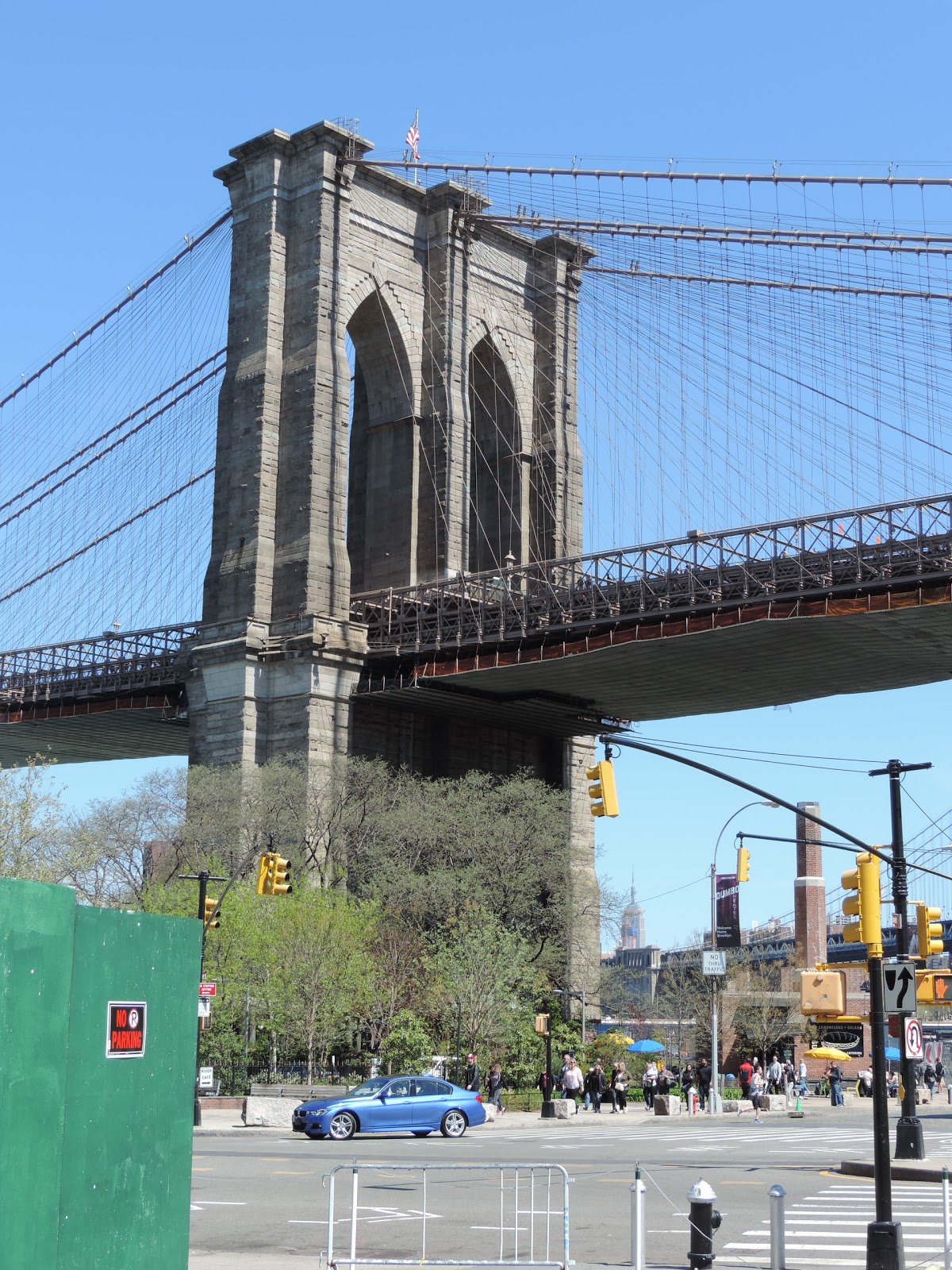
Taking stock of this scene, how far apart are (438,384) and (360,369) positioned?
4.63 m

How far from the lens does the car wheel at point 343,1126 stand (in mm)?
32688

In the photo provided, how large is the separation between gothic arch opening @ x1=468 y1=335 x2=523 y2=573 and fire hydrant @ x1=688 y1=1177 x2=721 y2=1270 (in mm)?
63952

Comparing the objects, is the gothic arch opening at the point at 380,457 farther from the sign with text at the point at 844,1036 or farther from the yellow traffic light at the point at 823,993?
the yellow traffic light at the point at 823,993

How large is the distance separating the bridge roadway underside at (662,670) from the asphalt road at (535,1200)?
24665mm

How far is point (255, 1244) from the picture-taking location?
1616 centimetres

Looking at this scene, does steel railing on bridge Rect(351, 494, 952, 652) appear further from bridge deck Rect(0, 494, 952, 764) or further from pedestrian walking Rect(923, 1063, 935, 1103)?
pedestrian walking Rect(923, 1063, 935, 1103)

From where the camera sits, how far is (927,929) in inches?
1091

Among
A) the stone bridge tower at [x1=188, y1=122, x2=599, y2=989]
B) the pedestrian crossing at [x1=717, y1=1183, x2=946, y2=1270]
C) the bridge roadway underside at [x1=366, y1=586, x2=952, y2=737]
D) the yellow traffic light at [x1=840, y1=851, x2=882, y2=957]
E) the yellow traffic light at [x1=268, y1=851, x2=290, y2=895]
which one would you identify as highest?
the stone bridge tower at [x1=188, y1=122, x2=599, y2=989]

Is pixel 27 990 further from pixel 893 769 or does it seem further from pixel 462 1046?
pixel 462 1046

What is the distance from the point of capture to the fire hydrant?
45.6 feet

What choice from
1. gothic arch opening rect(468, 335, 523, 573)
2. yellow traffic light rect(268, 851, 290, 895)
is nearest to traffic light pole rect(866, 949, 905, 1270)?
yellow traffic light rect(268, 851, 290, 895)

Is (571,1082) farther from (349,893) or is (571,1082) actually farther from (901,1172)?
(901,1172)

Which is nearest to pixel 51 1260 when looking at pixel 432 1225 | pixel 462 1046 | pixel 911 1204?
pixel 432 1225

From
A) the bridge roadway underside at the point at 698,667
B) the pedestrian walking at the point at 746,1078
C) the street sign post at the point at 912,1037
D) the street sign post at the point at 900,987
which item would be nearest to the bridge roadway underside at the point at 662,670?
the bridge roadway underside at the point at 698,667
